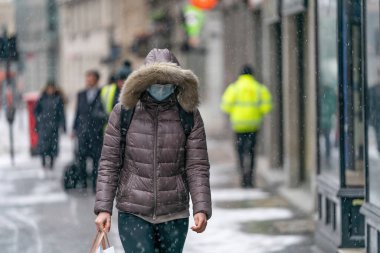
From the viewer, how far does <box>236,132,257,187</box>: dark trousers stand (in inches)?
516

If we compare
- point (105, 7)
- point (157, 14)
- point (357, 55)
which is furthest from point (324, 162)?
point (105, 7)

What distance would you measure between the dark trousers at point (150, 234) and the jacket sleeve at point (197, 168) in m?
0.18

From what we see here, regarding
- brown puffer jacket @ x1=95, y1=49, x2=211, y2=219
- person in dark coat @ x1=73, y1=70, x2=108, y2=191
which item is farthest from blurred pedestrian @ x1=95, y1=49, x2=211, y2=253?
person in dark coat @ x1=73, y1=70, x2=108, y2=191

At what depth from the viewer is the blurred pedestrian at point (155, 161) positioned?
5.01 meters

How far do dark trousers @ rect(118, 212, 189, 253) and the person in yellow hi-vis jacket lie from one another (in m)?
7.92

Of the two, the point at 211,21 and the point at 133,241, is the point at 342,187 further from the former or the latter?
the point at 211,21

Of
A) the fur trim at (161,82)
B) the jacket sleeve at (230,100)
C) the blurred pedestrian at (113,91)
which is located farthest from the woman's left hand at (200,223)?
the jacket sleeve at (230,100)

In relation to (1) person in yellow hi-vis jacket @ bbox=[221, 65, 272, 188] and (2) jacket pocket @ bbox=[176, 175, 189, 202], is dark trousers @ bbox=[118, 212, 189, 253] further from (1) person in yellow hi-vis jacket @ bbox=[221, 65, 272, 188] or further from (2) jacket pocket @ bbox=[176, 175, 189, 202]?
(1) person in yellow hi-vis jacket @ bbox=[221, 65, 272, 188]

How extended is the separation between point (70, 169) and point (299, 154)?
11.1 ft

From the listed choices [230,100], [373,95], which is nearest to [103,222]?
[373,95]

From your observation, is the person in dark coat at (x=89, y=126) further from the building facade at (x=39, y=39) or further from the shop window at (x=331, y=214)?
the building facade at (x=39, y=39)

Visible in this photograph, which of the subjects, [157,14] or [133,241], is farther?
[157,14]

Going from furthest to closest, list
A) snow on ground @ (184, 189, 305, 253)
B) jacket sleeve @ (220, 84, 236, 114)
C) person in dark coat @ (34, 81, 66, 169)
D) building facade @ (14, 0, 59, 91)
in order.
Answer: building facade @ (14, 0, 59, 91) → person in dark coat @ (34, 81, 66, 169) → jacket sleeve @ (220, 84, 236, 114) → snow on ground @ (184, 189, 305, 253)

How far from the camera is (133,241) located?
5.08 metres
